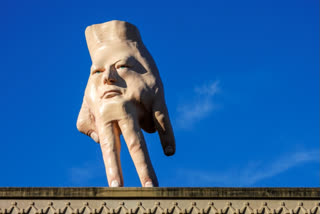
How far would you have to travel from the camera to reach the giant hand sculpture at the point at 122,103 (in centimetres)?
1408

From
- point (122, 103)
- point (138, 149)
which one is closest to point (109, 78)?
point (122, 103)

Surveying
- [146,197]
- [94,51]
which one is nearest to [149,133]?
[94,51]

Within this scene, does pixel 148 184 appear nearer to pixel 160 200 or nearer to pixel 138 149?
pixel 138 149

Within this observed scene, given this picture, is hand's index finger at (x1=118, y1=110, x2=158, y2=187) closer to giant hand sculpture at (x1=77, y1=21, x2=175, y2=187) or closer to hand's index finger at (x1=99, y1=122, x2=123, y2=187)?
giant hand sculpture at (x1=77, y1=21, x2=175, y2=187)

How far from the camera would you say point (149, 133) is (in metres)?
15.1

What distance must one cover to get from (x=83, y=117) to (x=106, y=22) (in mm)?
2112

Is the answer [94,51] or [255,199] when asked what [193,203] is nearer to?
[255,199]

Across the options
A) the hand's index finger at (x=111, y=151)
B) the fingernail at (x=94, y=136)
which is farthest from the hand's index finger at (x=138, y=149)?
the fingernail at (x=94, y=136)

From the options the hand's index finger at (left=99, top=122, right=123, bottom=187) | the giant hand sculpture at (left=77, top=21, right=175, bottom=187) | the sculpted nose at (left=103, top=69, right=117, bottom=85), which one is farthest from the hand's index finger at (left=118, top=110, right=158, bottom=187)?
the sculpted nose at (left=103, top=69, right=117, bottom=85)

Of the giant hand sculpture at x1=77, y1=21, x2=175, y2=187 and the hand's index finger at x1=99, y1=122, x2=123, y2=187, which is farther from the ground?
the giant hand sculpture at x1=77, y1=21, x2=175, y2=187

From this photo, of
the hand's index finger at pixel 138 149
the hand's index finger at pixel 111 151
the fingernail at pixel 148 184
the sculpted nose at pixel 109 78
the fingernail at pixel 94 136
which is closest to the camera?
the fingernail at pixel 148 184

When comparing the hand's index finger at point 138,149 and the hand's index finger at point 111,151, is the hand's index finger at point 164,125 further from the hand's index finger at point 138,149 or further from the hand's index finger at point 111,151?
the hand's index finger at point 111,151

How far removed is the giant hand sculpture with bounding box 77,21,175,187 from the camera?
1408cm

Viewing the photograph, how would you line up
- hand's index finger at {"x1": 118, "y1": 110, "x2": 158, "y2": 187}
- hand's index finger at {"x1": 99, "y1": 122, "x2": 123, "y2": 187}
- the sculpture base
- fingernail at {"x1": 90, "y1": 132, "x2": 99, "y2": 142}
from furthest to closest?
fingernail at {"x1": 90, "y1": 132, "x2": 99, "y2": 142}, hand's index finger at {"x1": 99, "y1": 122, "x2": 123, "y2": 187}, hand's index finger at {"x1": 118, "y1": 110, "x2": 158, "y2": 187}, the sculpture base
